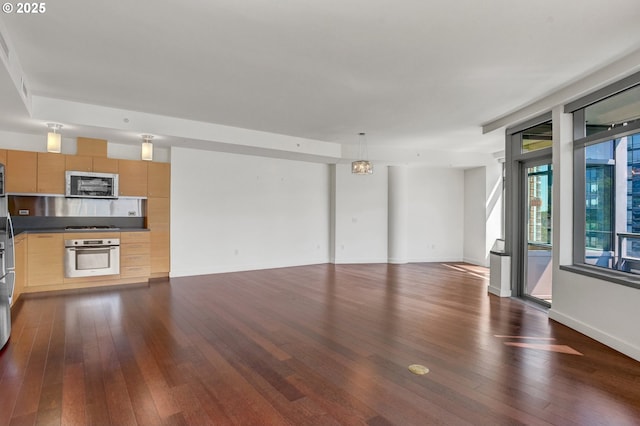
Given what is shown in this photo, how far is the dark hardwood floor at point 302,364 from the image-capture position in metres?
2.28

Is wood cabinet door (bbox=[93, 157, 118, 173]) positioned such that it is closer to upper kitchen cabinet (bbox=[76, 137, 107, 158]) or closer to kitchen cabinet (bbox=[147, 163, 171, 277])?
upper kitchen cabinet (bbox=[76, 137, 107, 158])

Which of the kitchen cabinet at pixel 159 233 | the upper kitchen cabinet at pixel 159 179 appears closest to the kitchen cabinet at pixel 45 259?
the kitchen cabinet at pixel 159 233

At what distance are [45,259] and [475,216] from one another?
30.6ft

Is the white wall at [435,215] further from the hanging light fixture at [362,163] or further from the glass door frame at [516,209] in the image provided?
the glass door frame at [516,209]

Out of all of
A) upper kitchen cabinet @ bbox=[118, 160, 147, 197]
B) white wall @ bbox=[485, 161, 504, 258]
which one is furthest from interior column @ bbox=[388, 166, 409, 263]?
upper kitchen cabinet @ bbox=[118, 160, 147, 197]

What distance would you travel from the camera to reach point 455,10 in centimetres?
261

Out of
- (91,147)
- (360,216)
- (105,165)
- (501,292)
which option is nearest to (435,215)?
(360,216)

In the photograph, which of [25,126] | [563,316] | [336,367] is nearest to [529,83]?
[563,316]

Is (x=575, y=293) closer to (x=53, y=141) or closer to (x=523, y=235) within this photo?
(x=523, y=235)

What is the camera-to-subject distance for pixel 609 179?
12.7 ft

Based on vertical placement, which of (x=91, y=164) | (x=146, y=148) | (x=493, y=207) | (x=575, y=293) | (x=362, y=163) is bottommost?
(x=575, y=293)

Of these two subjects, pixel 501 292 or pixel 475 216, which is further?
pixel 475 216

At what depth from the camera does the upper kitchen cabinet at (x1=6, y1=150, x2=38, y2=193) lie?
17.5 feet

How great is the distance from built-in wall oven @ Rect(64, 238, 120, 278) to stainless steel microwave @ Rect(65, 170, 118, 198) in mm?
847
